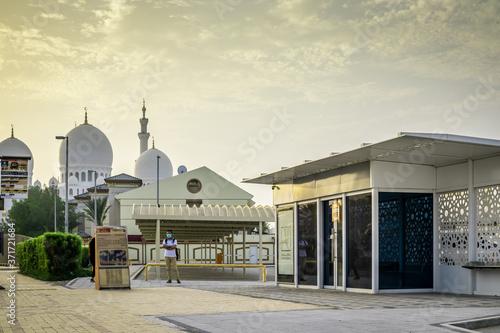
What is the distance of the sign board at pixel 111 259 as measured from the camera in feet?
59.0

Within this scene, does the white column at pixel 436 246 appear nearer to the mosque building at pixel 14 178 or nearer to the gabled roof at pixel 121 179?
the mosque building at pixel 14 178

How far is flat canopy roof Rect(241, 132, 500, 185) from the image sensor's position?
1274 centimetres

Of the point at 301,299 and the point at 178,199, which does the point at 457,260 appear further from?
the point at 178,199

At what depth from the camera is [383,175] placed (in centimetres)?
1551

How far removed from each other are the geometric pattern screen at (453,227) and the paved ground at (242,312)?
3.60ft

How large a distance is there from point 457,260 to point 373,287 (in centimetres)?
194

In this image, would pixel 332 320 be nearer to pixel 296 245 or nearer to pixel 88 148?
pixel 296 245

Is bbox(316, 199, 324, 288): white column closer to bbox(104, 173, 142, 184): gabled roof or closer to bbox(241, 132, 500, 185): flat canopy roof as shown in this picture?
bbox(241, 132, 500, 185): flat canopy roof

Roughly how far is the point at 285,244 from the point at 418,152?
270 inches

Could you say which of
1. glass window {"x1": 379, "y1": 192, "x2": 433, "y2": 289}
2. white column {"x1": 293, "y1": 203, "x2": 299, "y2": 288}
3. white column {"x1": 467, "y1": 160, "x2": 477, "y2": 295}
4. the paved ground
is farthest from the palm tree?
white column {"x1": 467, "y1": 160, "x2": 477, "y2": 295}

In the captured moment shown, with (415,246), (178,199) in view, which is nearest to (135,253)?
(178,199)

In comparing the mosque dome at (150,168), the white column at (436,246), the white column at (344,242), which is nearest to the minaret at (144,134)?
the mosque dome at (150,168)

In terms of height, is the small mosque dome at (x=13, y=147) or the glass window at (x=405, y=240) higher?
the small mosque dome at (x=13, y=147)

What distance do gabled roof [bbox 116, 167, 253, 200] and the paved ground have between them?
48.6 meters
